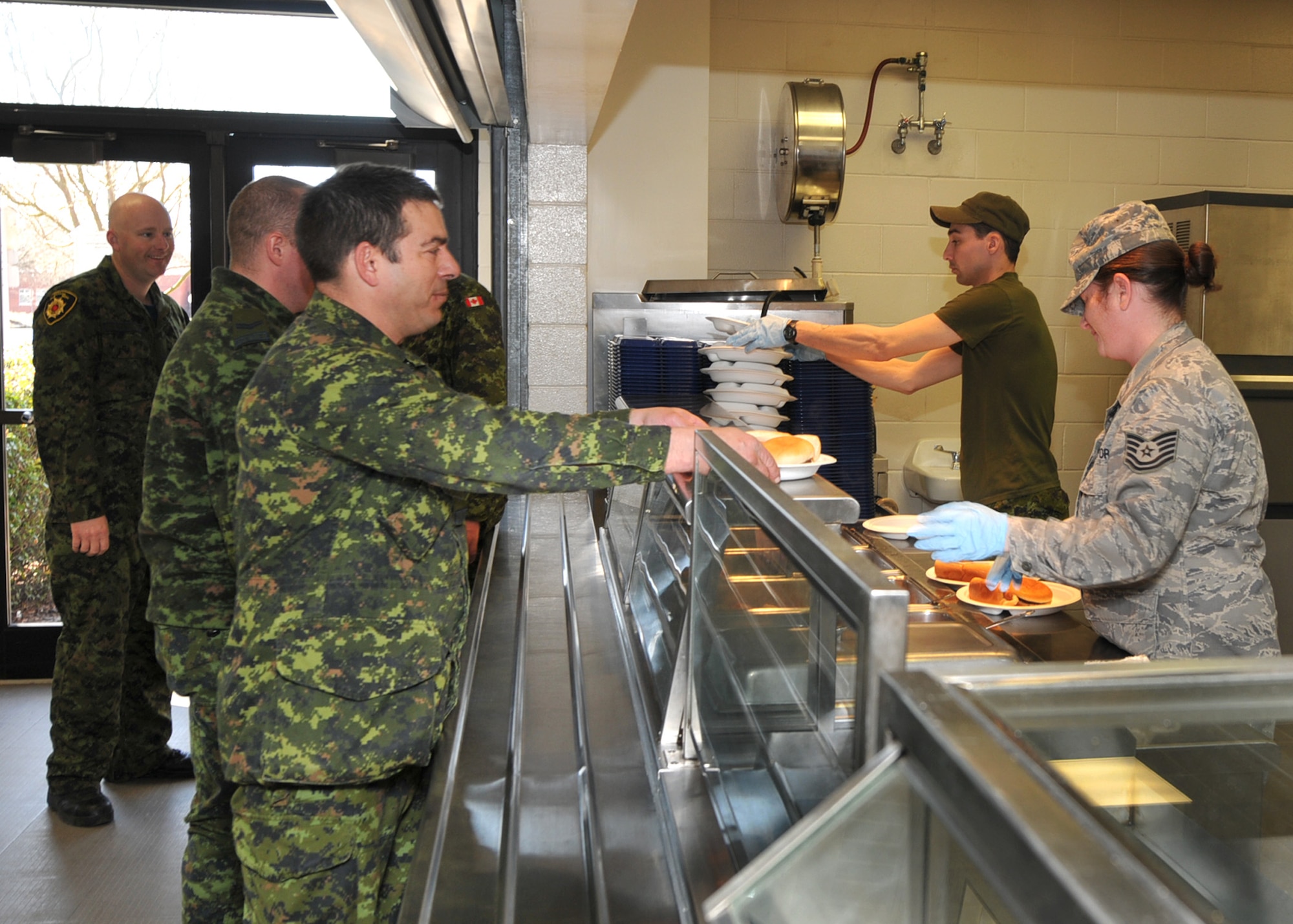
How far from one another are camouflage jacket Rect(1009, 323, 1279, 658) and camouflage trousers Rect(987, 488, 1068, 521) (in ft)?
3.70

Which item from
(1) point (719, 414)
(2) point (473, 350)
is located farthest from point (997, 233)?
(2) point (473, 350)

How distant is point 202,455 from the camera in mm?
2125

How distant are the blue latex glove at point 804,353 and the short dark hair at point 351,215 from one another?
1469 millimetres

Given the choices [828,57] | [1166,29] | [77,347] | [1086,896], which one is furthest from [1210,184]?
[1086,896]

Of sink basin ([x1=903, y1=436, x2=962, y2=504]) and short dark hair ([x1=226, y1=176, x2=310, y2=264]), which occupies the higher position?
short dark hair ([x1=226, y1=176, x2=310, y2=264])

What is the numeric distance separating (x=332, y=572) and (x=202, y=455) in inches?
29.9

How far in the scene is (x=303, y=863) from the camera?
63.0 inches

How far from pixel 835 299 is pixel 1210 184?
227cm

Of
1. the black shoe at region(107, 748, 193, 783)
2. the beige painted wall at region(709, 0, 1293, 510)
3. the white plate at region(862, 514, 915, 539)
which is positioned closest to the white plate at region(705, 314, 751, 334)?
the white plate at region(862, 514, 915, 539)

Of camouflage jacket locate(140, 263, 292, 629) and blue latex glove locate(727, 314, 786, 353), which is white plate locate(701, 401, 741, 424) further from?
camouflage jacket locate(140, 263, 292, 629)

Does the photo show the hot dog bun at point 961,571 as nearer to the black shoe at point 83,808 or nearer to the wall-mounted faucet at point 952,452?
the wall-mounted faucet at point 952,452

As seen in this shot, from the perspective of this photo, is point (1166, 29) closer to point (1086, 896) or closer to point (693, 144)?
point (693, 144)

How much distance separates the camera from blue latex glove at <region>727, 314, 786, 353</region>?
8.96 ft

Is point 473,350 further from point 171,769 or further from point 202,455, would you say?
point 171,769
